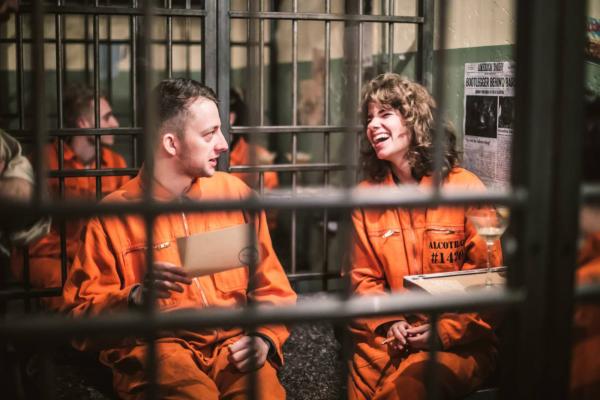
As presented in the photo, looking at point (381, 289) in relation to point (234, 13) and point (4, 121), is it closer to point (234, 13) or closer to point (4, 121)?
point (234, 13)

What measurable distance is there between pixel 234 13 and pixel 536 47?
1.87 meters

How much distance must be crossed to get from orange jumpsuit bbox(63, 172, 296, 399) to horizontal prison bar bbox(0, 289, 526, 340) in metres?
0.93

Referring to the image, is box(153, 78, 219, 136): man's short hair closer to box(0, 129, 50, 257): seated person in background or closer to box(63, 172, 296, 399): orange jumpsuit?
box(63, 172, 296, 399): orange jumpsuit

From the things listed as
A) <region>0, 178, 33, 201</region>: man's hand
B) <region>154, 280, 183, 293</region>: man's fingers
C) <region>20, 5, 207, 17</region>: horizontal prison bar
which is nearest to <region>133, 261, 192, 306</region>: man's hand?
<region>154, 280, 183, 293</region>: man's fingers

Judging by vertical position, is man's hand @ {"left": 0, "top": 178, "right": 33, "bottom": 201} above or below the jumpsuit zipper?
above

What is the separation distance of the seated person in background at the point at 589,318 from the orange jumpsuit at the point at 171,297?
888mm

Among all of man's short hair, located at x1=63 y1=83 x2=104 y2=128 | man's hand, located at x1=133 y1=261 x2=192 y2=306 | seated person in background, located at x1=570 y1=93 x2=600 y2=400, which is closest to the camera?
seated person in background, located at x1=570 y1=93 x2=600 y2=400

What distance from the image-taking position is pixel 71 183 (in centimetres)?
369

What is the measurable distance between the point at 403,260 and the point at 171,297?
0.82 meters

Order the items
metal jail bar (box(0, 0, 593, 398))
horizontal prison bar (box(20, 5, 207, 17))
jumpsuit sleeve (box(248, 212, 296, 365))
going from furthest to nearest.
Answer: horizontal prison bar (box(20, 5, 207, 17)) < jumpsuit sleeve (box(248, 212, 296, 365)) < metal jail bar (box(0, 0, 593, 398))

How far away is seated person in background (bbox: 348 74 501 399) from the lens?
203cm

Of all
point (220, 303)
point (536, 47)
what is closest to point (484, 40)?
point (220, 303)

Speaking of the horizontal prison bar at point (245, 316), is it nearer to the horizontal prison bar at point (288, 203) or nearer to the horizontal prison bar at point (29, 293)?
the horizontal prison bar at point (288, 203)

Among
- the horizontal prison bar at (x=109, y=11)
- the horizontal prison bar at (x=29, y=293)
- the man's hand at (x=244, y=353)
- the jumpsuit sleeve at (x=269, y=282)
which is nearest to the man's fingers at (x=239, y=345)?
the man's hand at (x=244, y=353)
